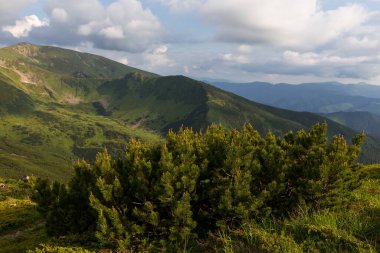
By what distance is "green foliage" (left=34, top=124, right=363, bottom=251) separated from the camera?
16562 millimetres

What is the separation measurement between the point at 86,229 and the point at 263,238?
1214 centimetres

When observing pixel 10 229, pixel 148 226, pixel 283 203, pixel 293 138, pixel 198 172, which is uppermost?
pixel 293 138

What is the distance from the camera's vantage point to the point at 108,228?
1573cm

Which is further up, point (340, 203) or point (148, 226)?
point (340, 203)

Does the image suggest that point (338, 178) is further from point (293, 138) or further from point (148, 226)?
point (148, 226)

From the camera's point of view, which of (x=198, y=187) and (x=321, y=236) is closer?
(x=321, y=236)

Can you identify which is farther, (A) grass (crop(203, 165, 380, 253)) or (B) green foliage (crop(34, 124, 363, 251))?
(B) green foliage (crop(34, 124, 363, 251))

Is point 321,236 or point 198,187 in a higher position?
point 321,236

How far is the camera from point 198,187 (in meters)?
18.8

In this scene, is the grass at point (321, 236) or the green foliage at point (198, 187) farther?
the green foliage at point (198, 187)

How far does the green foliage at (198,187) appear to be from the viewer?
A: 16.6 metres

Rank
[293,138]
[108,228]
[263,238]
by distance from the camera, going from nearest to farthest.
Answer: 1. [263,238]
2. [108,228]
3. [293,138]

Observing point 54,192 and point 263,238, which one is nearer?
point 263,238

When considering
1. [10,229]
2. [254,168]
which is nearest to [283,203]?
[254,168]
